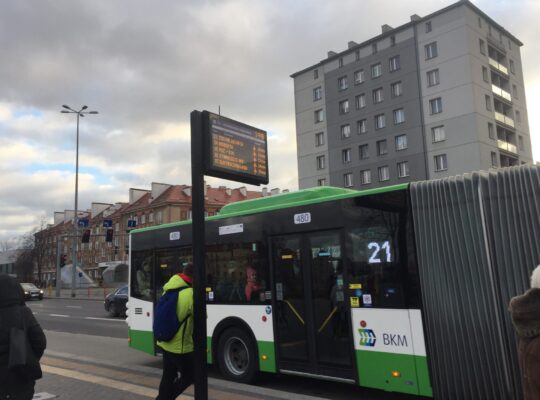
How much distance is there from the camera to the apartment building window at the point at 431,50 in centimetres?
4891

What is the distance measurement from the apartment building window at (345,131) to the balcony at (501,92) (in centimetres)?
1476

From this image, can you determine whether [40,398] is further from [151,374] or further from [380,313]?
[380,313]

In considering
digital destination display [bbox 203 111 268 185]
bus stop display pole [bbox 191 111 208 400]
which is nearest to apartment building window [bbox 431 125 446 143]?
digital destination display [bbox 203 111 268 185]

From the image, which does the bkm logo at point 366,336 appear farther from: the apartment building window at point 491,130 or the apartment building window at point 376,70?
the apartment building window at point 376,70

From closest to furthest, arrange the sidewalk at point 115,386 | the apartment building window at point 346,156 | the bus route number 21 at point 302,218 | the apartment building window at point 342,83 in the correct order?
the sidewalk at point 115,386 → the bus route number 21 at point 302,218 → the apartment building window at point 346,156 → the apartment building window at point 342,83

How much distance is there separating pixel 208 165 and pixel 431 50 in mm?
49836

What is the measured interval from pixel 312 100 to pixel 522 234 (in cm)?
5591

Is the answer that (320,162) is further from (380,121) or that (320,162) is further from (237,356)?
(237,356)

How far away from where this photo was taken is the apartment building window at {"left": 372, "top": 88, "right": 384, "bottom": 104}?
174 feet

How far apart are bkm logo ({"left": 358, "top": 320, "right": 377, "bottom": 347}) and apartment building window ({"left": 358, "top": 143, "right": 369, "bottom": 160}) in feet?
159

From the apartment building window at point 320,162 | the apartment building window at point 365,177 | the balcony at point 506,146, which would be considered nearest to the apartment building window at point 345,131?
the apartment building window at point 320,162

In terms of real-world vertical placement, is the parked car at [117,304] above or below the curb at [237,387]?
above

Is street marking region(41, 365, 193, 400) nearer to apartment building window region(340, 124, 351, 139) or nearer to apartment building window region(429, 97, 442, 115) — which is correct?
apartment building window region(429, 97, 442, 115)

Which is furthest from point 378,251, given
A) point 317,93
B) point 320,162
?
point 317,93
